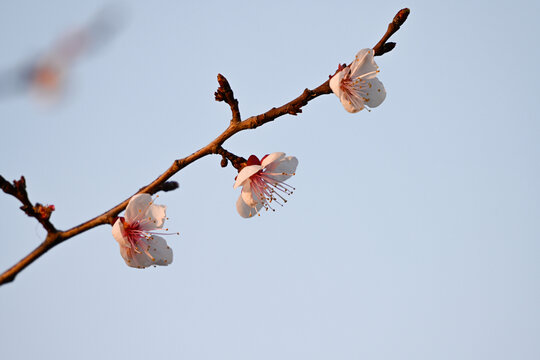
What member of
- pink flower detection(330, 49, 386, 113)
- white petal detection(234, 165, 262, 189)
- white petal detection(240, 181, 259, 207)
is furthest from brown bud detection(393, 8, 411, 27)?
white petal detection(240, 181, 259, 207)

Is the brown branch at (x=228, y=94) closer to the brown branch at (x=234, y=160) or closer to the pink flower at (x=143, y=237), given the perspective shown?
the brown branch at (x=234, y=160)

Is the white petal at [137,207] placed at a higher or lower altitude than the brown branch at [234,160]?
lower

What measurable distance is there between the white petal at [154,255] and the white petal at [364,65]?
1.24m

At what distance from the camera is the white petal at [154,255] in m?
2.39

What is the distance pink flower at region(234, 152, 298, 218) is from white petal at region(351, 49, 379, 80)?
21.0 inches

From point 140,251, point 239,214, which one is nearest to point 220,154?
point 239,214

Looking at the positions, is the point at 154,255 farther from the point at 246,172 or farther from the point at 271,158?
the point at 271,158

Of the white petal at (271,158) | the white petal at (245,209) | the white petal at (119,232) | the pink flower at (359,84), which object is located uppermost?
the pink flower at (359,84)

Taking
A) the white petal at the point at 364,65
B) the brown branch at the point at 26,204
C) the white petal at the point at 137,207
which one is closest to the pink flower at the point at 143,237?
the white petal at the point at 137,207

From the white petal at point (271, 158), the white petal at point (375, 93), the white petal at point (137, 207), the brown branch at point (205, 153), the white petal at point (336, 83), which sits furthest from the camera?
the white petal at point (375, 93)

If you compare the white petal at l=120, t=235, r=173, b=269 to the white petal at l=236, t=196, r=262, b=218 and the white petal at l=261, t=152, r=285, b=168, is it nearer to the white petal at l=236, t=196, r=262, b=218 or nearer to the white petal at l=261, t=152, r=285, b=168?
the white petal at l=236, t=196, r=262, b=218

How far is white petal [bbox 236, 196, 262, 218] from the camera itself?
8.33 ft

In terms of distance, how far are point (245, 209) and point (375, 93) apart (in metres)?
0.90

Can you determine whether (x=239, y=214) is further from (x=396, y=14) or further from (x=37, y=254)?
(x=396, y=14)
